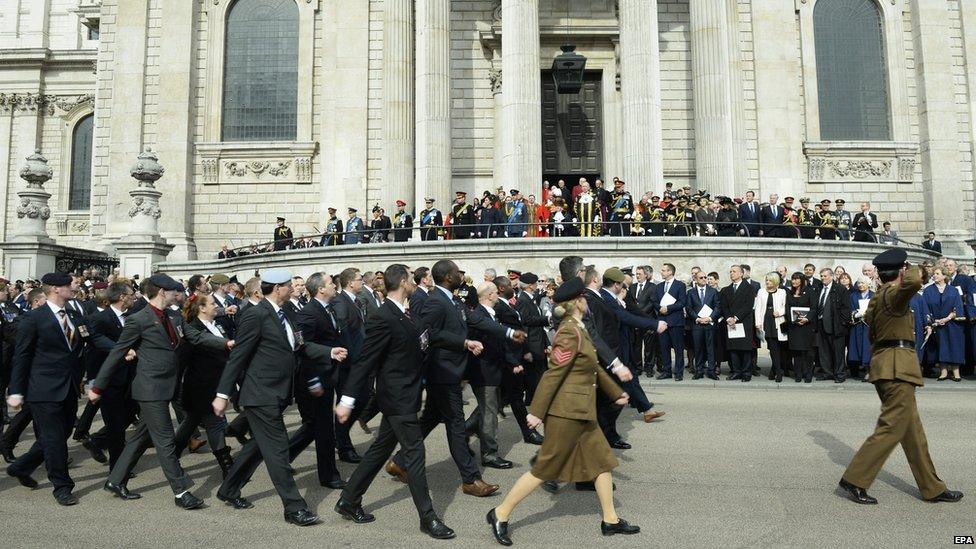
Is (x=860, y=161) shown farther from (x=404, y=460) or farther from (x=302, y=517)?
(x=302, y=517)

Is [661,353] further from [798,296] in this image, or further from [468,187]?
[468,187]

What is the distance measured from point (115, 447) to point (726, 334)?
11.1m

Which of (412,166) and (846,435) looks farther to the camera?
(412,166)

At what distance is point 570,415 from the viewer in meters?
5.26

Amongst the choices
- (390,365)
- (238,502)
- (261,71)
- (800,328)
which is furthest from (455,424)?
(261,71)

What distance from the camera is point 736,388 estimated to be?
13039mm

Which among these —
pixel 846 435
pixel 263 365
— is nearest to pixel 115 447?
pixel 263 365

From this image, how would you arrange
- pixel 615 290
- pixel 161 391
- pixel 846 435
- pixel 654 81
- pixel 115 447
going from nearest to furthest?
pixel 161 391
pixel 115 447
pixel 615 290
pixel 846 435
pixel 654 81

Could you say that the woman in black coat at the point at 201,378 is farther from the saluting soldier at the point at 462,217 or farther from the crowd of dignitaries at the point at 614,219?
the saluting soldier at the point at 462,217

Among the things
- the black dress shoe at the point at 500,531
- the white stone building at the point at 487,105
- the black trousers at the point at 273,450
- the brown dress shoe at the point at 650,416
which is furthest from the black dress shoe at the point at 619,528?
the white stone building at the point at 487,105

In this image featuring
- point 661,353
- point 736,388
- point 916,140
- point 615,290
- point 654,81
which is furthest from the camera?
point 916,140

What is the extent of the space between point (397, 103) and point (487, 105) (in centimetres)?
350

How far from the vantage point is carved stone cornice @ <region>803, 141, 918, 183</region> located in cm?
2602

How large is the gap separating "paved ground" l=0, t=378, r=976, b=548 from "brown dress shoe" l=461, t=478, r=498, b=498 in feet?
0.27
